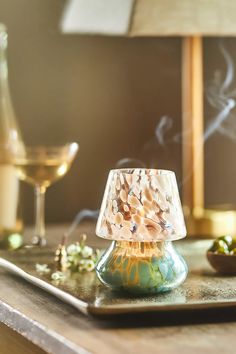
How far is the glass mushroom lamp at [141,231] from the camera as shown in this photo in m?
0.92

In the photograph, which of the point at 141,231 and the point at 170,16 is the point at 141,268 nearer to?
the point at 141,231

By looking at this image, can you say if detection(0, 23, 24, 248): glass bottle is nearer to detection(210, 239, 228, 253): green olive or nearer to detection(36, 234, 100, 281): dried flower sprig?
detection(36, 234, 100, 281): dried flower sprig

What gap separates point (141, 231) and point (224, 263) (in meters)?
0.19

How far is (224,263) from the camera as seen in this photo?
1062 millimetres

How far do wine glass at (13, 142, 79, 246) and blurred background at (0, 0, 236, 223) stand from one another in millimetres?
367

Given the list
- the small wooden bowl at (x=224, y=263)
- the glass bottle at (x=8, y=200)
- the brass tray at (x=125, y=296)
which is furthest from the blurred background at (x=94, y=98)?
the small wooden bowl at (x=224, y=263)

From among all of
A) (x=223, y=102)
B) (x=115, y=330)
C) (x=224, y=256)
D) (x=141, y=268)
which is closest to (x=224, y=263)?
(x=224, y=256)

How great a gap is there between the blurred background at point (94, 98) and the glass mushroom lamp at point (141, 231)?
0.82 metres

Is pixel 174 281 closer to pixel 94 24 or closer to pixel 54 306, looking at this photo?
pixel 54 306

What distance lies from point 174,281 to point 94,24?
65 cm

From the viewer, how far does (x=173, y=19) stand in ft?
4.45

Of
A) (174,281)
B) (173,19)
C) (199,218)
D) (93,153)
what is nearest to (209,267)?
(174,281)

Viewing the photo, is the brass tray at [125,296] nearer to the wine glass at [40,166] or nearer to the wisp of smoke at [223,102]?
the wine glass at [40,166]

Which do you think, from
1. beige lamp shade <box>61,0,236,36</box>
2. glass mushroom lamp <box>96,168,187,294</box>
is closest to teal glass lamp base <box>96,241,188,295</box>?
glass mushroom lamp <box>96,168,187,294</box>
